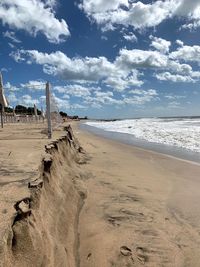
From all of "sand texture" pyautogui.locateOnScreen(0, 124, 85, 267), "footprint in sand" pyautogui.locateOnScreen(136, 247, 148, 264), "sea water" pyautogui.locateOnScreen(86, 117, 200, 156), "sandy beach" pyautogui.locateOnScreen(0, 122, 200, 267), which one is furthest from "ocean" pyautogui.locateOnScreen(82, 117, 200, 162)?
"footprint in sand" pyautogui.locateOnScreen(136, 247, 148, 264)

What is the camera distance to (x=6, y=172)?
4.57m

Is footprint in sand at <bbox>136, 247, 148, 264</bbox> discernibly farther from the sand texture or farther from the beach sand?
the sand texture

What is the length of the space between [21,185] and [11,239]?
109 centimetres

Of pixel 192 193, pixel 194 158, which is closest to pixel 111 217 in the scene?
pixel 192 193

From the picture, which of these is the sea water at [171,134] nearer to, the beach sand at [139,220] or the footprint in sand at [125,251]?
the beach sand at [139,220]

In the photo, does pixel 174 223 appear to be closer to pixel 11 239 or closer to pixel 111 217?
pixel 111 217

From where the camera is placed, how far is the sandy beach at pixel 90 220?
10.1ft

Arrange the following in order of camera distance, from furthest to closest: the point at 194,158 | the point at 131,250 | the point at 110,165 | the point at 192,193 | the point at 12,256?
1. the point at 194,158
2. the point at 110,165
3. the point at 192,193
4. the point at 131,250
5. the point at 12,256

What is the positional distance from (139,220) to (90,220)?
2.25ft

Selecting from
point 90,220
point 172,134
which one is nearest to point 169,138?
point 172,134

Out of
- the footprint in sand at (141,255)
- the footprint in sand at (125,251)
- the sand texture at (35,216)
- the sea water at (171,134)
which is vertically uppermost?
the sand texture at (35,216)

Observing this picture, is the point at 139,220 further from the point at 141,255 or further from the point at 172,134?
the point at 172,134

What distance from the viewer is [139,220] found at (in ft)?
16.8

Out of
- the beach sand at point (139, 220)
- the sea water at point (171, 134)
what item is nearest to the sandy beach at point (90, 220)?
the beach sand at point (139, 220)
